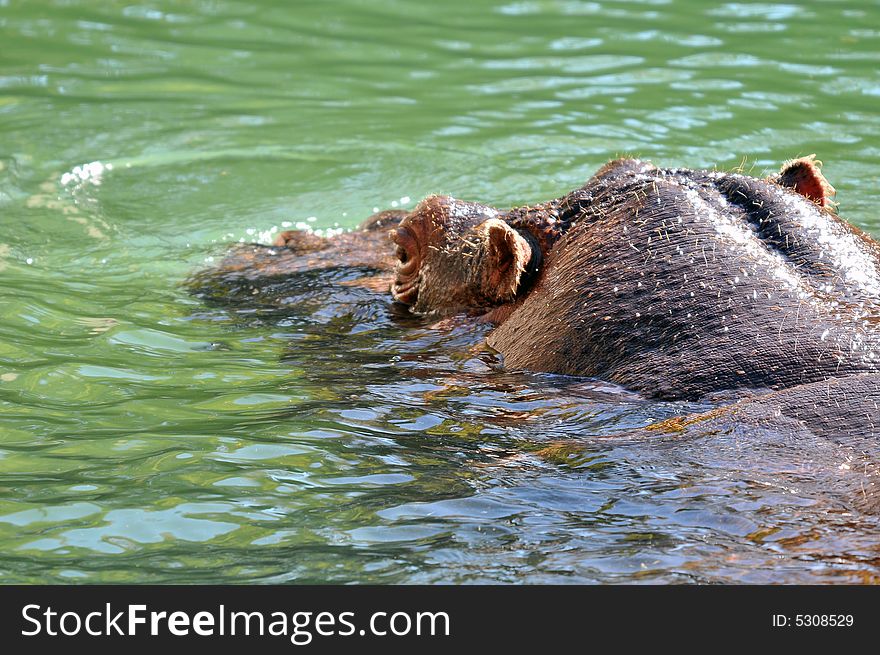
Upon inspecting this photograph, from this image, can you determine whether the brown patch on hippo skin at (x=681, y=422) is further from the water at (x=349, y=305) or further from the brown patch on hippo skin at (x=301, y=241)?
the brown patch on hippo skin at (x=301, y=241)

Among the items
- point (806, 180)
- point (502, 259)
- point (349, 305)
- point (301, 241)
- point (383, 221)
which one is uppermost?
point (806, 180)

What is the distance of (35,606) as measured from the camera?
3619mm

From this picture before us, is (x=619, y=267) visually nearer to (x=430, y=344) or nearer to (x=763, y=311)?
(x=763, y=311)

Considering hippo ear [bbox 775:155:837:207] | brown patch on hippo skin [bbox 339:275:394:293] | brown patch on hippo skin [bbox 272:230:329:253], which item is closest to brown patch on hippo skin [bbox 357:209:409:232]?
brown patch on hippo skin [bbox 272:230:329:253]

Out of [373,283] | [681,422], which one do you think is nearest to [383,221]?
[373,283]

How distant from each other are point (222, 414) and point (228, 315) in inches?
65.8

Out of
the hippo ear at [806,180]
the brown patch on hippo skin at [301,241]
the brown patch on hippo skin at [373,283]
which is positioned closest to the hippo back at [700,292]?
the hippo ear at [806,180]

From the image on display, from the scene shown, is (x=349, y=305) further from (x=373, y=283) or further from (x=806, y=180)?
(x=806, y=180)

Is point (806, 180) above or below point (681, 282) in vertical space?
above

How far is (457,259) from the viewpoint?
253 inches

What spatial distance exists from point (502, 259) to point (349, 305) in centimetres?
136

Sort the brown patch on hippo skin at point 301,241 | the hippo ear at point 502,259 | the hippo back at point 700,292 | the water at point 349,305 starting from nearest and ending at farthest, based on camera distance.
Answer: the water at point 349,305 < the hippo back at point 700,292 < the hippo ear at point 502,259 < the brown patch on hippo skin at point 301,241

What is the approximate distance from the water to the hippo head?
19 centimetres

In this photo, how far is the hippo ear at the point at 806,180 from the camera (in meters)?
5.95
